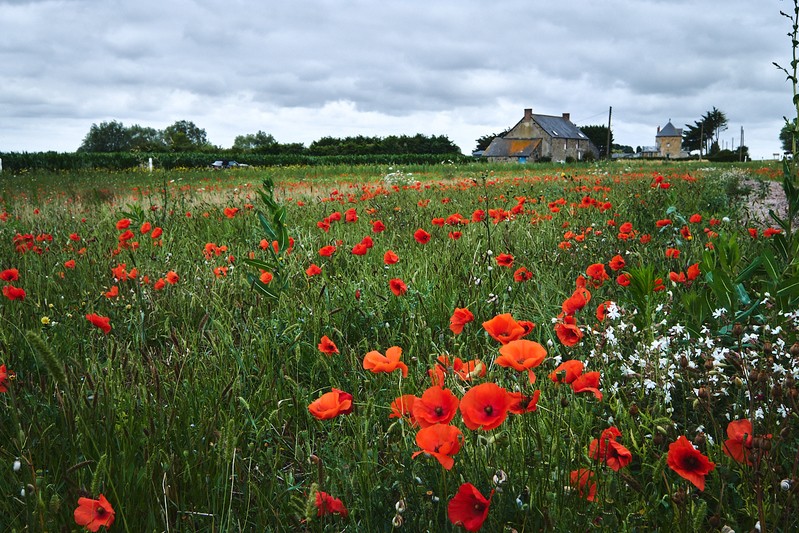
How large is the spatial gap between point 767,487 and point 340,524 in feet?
3.67

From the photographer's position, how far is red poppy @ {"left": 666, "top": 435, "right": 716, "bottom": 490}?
46.3 inches

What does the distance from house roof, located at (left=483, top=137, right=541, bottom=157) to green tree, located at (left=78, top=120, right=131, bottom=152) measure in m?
79.5

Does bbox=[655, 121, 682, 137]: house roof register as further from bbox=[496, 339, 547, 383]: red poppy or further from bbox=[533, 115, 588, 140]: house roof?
bbox=[496, 339, 547, 383]: red poppy

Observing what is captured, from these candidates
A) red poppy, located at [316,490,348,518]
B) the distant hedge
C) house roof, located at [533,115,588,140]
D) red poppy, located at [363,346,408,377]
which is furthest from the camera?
house roof, located at [533,115,588,140]

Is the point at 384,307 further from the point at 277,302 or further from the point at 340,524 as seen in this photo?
Answer: the point at 340,524

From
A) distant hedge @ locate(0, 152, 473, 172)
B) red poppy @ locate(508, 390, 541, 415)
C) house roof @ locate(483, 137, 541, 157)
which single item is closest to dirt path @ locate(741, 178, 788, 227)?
red poppy @ locate(508, 390, 541, 415)

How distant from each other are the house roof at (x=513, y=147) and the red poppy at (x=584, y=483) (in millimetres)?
78415

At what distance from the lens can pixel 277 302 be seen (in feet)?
10.6

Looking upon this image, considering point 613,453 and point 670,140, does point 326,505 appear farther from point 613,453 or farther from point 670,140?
point 670,140

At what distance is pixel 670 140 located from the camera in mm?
121812

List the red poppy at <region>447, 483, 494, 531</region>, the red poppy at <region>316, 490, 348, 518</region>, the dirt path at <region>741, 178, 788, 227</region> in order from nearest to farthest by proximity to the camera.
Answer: the red poppy at <region>447, 483, 494, 531</region>
the red poppy at <region>316, 490, 348, 518</region>
the dirt path at <region>741, 178, 788, 227</region>

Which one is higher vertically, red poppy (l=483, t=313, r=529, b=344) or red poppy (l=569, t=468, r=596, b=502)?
red poppy (l=483, t=313, r=529, b=344)

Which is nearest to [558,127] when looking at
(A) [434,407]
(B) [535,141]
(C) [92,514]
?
(B) [535,141]

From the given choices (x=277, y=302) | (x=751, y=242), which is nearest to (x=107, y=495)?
(x=277, y=302)
